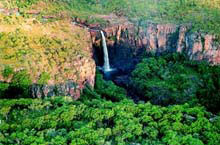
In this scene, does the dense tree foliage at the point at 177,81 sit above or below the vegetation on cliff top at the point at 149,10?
below

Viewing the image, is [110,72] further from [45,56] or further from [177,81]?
[45,56]

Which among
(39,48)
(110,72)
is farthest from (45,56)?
(110,72)

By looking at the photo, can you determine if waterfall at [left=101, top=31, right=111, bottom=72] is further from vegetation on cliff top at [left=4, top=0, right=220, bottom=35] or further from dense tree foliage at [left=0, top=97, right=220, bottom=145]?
dense tree foliage at [left=0, top=97, right=220, bottom=145]

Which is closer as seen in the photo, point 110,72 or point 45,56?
point 45,56

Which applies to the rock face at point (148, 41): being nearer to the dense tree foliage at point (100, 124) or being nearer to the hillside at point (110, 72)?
the hillside at point (110, 72)

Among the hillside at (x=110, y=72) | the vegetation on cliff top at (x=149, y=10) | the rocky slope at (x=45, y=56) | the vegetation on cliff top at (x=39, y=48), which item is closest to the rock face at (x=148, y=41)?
the hillside at (x=110, y=72)

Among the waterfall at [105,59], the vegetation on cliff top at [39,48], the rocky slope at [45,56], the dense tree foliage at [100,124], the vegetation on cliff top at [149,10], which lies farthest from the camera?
the waterfall at [105,59]

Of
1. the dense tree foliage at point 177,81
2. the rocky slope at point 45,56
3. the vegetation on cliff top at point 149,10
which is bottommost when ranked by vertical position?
the dense tree foliage at point 177,81

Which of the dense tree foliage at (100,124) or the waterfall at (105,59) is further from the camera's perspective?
the waterfall at (105,59)

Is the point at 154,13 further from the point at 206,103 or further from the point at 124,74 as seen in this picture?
the point at 206,103
